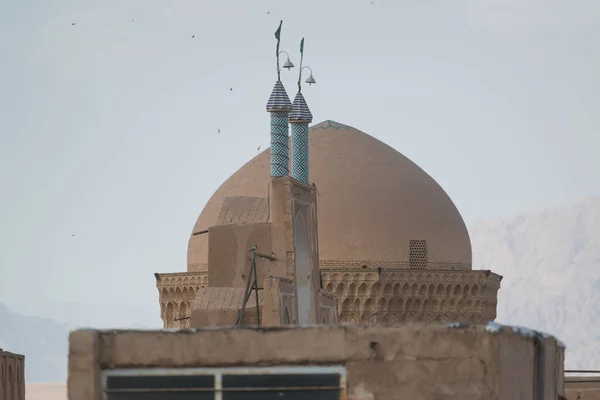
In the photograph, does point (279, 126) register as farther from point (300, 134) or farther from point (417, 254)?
point (417, 254)

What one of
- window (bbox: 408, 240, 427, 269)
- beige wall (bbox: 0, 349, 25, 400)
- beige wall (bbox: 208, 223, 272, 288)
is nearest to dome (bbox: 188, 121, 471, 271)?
window (bbox: 408, 240, 427, 269)

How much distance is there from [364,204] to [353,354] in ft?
76.2

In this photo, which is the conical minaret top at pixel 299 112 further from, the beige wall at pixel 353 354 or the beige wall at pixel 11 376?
the beige wall at pixel 353 354

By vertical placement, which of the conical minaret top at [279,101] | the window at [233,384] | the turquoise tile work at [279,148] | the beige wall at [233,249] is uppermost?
the conical minaret top at [279,101]

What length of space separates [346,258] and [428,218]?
1861mm

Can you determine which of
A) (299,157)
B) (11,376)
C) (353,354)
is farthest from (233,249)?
(353,354)

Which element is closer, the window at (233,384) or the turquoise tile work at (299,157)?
the window at (233,384)

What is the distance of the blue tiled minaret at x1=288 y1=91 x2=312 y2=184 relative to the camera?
2597cm

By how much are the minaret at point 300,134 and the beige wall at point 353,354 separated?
14.7 meters

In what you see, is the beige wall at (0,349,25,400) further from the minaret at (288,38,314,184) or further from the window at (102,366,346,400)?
the window at (102,366,346,400)

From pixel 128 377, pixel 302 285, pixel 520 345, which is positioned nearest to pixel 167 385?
pixel 128 377

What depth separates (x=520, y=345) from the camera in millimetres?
11258

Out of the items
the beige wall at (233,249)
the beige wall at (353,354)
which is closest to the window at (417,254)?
the beige wall at (233,249)

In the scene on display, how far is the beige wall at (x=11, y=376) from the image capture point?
27203 mm
